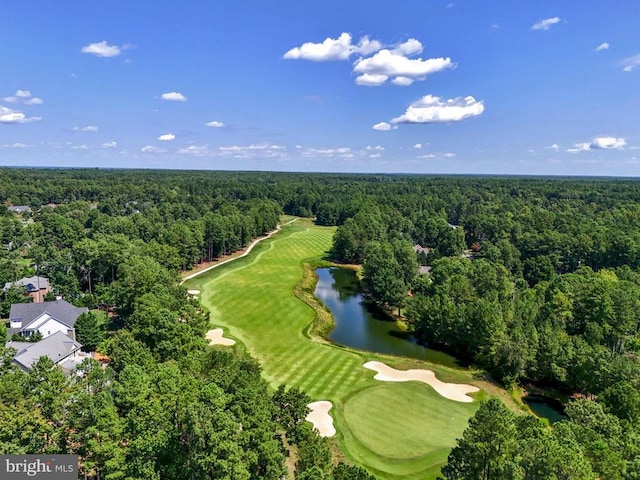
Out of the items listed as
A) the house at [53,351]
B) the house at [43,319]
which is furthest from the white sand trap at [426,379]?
the house at [43,319]

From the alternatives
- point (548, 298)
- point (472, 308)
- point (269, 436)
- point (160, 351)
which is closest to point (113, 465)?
point (269, 436)

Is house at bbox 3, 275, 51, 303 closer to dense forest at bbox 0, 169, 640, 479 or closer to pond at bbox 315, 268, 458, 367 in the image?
dense forest at bbox 0, 169, 640, 479

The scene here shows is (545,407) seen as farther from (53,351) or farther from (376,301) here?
(53,351)

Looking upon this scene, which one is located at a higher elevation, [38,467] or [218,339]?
[38,467]

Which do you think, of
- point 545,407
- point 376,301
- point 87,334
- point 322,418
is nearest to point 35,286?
point 87,334

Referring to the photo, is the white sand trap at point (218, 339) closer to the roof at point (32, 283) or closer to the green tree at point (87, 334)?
the green tree at point (87, 334)

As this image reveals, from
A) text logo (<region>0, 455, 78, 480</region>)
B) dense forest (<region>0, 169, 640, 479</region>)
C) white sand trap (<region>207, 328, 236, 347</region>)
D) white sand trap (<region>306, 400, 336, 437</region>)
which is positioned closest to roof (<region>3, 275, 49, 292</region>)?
dense forest (<region>0, 169, 640, 479</region>)
